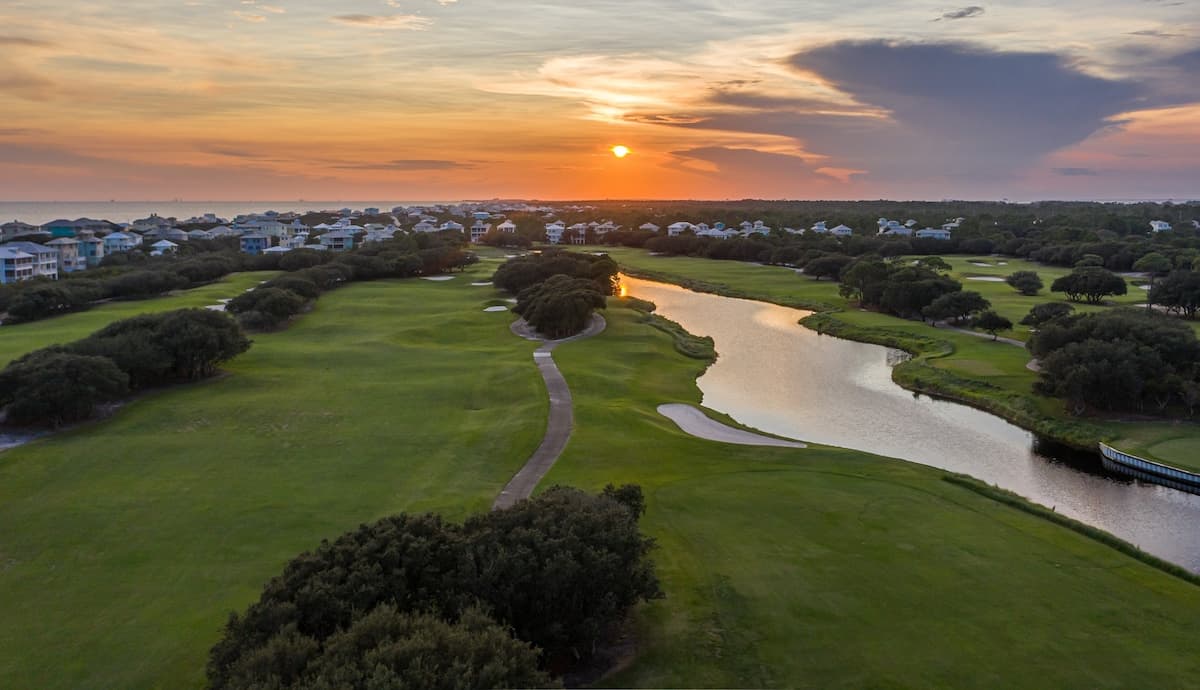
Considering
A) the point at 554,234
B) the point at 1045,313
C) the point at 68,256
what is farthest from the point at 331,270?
the point at 554,234

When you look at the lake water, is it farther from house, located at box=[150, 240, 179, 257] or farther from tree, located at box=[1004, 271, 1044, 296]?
house, located at box=[150, 240, 179, 257]

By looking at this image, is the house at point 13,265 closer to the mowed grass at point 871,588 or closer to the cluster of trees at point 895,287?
the mowed grass at point 871,588

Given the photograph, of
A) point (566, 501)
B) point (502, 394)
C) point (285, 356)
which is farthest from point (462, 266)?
point (566, 501)

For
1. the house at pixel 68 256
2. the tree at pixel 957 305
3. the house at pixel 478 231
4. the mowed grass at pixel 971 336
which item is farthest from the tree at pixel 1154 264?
the house at pixel 68 256

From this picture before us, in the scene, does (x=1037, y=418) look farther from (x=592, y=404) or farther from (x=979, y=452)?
(x=592, y=404)

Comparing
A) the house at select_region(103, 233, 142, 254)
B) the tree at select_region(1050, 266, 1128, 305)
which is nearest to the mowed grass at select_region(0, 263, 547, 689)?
the tree at select_region(1050, 266, 1128, 305)

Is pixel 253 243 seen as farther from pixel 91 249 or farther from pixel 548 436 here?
pixel 548 436
